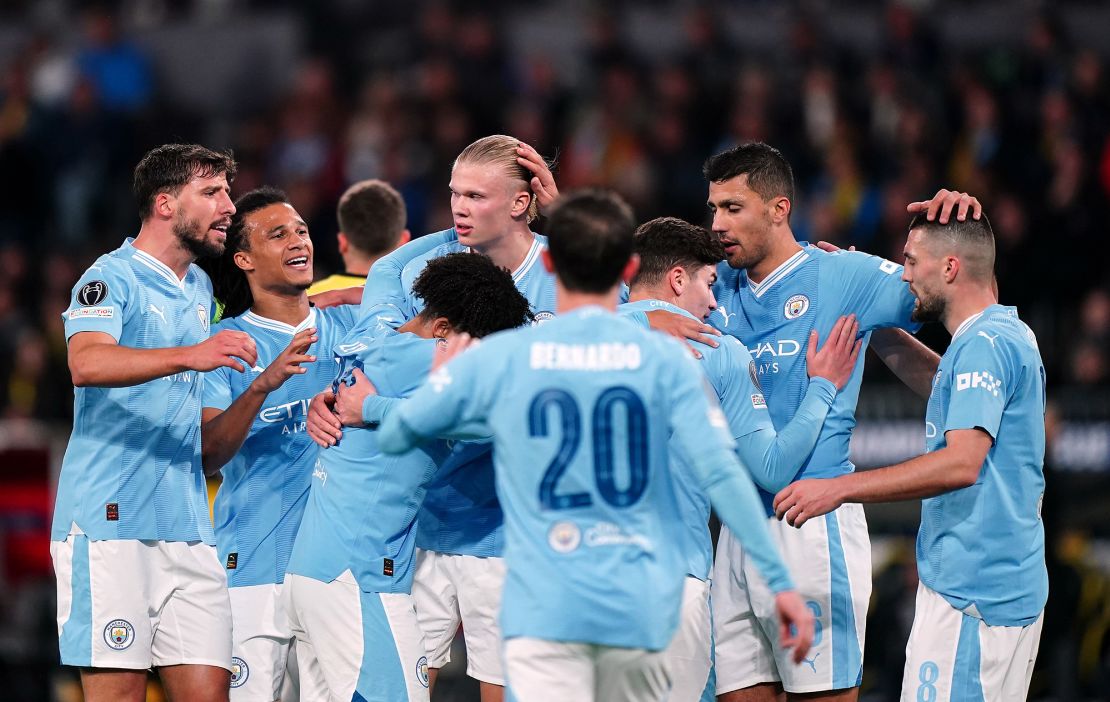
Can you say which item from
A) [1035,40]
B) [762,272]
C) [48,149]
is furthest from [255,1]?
[762,272]

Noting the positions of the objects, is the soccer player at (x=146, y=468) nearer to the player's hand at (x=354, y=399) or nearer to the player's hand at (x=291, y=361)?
the player's hand at (x=291, y=361)

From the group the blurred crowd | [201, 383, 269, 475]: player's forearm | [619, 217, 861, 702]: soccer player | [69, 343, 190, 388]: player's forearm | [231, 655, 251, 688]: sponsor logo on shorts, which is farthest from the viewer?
the blurred crowd

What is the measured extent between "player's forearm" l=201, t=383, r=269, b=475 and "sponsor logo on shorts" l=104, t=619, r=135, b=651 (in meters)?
0.90

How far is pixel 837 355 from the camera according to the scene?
21.6ft

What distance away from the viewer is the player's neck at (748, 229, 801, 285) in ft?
22.8

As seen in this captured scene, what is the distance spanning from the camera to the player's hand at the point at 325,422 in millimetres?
6145

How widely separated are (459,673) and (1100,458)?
515 cm

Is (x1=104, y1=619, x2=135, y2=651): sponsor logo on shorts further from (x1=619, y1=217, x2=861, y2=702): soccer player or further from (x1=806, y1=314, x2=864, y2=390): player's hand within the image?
(x1=806, y1=314, x2=864, y2=390): player's hand

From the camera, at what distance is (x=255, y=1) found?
18703 millimetres

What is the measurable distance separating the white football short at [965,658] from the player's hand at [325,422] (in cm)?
257

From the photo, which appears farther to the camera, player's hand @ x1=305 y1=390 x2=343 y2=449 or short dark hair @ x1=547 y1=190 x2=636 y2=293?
player's hand @ x1=305 y1=390 x2=343 y2=449

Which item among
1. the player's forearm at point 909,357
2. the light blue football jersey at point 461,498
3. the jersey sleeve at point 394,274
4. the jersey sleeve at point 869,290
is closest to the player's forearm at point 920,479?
the jersey sleeve at point 869,290

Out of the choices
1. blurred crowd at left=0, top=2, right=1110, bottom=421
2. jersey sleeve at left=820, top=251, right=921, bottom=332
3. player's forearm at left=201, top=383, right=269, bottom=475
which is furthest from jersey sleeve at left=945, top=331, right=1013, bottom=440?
blurred crowd at left=0, top=2, right=1110, bottom=421

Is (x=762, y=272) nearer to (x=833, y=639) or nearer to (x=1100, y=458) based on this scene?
(x=833, y=639)
